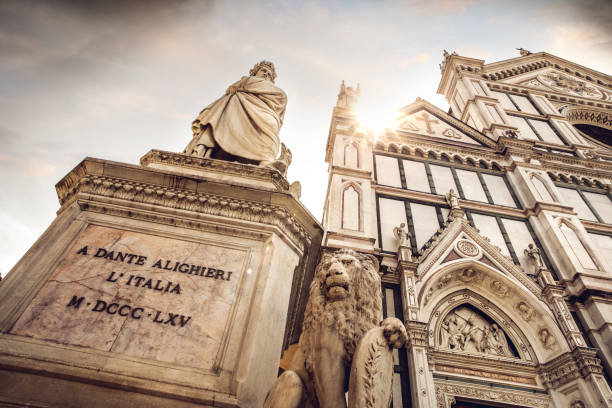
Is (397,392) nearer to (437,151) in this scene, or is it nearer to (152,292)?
(152,292)

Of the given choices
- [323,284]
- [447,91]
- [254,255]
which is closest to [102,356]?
[254,255]

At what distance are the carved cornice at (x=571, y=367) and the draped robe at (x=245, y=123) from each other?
6896 millimetres

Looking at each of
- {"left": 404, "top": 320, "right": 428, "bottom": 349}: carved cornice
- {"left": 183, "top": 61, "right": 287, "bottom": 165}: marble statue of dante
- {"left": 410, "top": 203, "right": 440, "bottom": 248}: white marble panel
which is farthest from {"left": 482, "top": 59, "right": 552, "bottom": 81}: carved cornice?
{"left": 183, "top": 61, "right": 287, "bottom": 165}: marble statue of dante

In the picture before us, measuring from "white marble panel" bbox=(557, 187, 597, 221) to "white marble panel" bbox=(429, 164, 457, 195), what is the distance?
11.3ft

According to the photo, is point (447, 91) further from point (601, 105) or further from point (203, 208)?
point (203, 208)

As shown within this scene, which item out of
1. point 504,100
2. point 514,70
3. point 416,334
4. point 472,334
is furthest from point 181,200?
point 514,70

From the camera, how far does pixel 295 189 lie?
382 cm

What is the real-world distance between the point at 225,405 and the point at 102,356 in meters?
0.83

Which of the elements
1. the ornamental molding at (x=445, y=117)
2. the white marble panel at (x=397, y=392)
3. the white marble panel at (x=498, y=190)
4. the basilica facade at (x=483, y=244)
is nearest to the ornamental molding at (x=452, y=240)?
the basilica facade at (x=483, y=244)

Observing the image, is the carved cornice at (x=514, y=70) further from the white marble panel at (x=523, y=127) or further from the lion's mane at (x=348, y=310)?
the lion's mane at (x=348, y=310)

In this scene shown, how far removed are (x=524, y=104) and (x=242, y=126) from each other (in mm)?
18485

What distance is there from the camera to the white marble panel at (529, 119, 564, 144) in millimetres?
15477

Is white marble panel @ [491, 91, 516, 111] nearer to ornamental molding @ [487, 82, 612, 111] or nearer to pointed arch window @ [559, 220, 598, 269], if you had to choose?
ornamental molding @ [487, 82, 612, 111]

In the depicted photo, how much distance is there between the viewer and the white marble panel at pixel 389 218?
9242 mm
